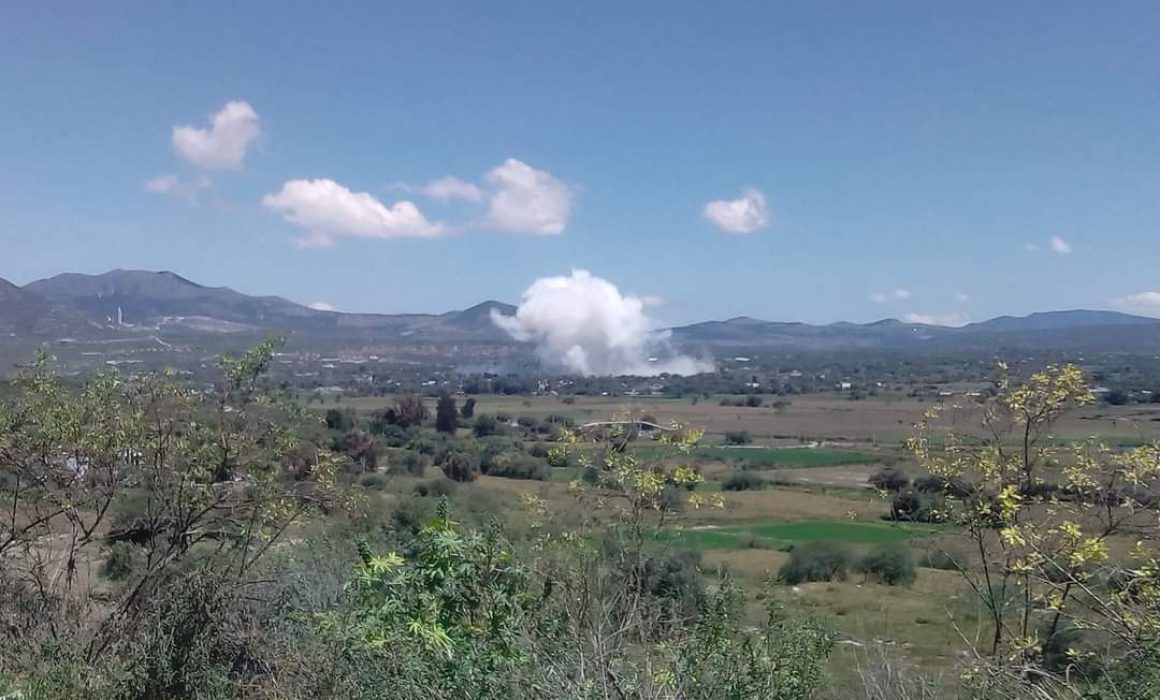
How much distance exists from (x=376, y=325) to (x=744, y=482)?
93082 millimetres

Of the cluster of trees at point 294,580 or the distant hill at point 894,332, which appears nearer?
the cluster of trees at point 294,580

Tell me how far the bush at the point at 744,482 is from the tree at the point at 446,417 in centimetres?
1167

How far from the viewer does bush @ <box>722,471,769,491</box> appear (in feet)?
117

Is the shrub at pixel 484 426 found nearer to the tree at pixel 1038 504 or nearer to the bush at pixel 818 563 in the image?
the bush at pixel 818 563

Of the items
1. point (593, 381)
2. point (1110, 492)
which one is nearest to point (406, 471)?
point (1110, 492)

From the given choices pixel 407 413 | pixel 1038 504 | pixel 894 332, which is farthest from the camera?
pixel 894 332

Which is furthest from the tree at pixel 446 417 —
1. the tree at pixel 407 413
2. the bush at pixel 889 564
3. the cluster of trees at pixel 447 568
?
the cluster of trees at pixel 447 568

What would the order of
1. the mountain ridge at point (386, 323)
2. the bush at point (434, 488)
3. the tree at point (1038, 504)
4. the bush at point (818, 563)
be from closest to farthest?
1. the tree at point (1038, 504)
2. the bush at point (434, 488)
3. the bush at point (818, 563)
4. the mountain ridge at point (386, 323)

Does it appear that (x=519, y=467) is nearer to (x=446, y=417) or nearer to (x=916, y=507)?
(x=916, y=507)

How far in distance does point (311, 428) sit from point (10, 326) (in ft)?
105

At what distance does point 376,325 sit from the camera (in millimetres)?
123062

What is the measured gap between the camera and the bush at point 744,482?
3569cm

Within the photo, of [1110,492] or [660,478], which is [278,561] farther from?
[1110,492]

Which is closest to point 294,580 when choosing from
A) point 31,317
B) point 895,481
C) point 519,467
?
point 895,481
